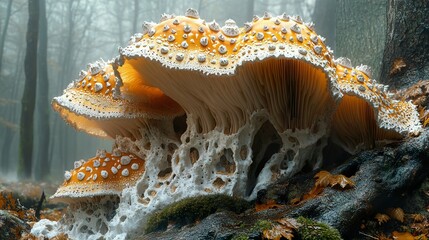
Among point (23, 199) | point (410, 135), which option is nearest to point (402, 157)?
point (410, 135)

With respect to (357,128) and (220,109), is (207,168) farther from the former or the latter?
(357,128)

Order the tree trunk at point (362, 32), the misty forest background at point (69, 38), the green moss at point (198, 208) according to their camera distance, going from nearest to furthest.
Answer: the green moss at point (198, 208), the tree trunk at point (362, 32), the misty forest background at point (69, 38)

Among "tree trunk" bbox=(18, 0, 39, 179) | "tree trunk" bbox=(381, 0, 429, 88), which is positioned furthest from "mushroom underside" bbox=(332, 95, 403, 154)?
"tree trunk" bbox=(18, 0, 39, 179)

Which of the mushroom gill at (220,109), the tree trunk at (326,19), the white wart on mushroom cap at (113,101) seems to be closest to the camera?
the mushroom gill at (220,109)

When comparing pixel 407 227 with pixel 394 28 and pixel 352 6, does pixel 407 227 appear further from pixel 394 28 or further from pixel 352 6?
pixel 352 6

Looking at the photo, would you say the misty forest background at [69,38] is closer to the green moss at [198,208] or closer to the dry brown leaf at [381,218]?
the dry brown leaf at [381,218]

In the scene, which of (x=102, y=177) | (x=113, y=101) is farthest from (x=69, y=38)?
(x=102, y=177)

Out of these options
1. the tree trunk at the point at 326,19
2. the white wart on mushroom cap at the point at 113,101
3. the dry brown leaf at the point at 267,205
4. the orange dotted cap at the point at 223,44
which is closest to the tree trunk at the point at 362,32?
the orange dotted cap at the point at 223,44
